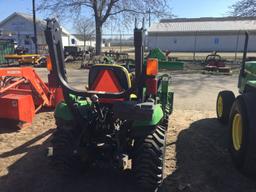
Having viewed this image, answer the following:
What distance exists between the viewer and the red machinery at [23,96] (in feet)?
18.5

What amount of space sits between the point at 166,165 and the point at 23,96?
3.07 meters

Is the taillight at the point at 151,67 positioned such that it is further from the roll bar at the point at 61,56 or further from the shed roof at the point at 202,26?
the shed roof at the point at 202,26

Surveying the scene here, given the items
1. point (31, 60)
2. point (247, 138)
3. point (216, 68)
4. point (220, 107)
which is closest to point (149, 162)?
point (247, 138)

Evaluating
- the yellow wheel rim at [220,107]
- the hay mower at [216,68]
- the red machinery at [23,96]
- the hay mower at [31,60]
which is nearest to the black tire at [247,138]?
the yellow wheel rim at [220,107]

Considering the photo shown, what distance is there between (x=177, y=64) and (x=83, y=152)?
288 centimetres

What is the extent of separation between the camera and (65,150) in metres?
3.70

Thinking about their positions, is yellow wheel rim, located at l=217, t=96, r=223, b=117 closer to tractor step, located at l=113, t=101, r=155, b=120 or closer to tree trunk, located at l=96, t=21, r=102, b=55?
tractor step, located at l=113, t=101, r=155, b=120

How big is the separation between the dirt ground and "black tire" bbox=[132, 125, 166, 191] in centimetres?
28

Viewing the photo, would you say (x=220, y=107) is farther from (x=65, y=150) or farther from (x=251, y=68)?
(x=65, y=150)

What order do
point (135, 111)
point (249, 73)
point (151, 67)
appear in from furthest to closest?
point (249, 73)
point (135, 111)
point (151, 67)

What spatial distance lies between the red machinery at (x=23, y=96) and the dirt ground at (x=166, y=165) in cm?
30

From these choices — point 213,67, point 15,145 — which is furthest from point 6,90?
point 213,67

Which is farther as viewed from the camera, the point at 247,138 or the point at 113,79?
the point at 113,79

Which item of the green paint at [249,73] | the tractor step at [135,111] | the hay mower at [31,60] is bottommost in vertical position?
the hay mower at [31,60]
